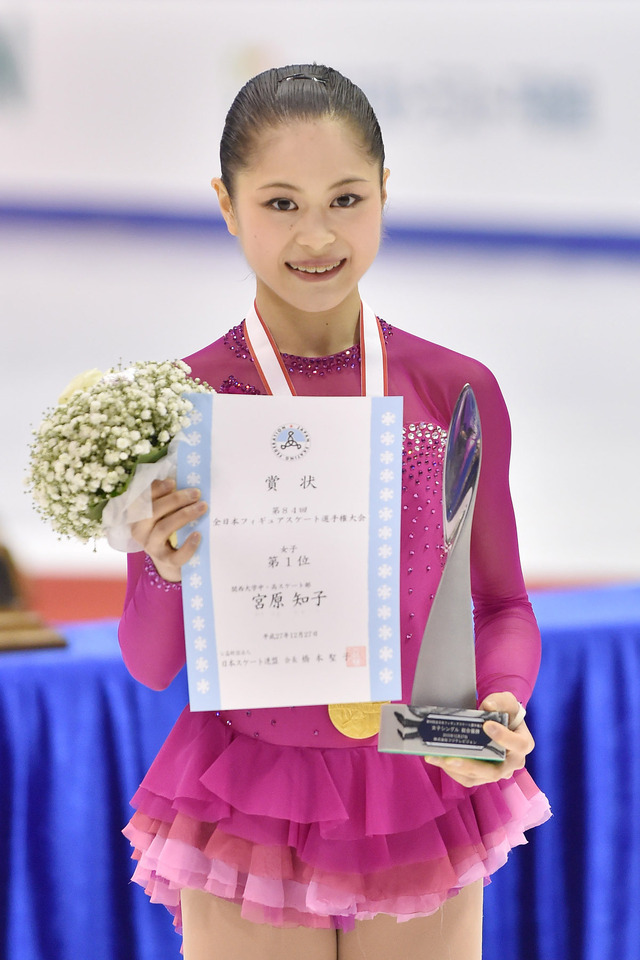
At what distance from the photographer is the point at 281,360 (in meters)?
1.25

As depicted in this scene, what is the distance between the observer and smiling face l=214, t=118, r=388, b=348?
115 cm

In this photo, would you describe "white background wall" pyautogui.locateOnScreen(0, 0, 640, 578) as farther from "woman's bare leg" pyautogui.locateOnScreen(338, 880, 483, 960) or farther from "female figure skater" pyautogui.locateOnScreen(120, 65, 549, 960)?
"woman's bare leg" pyautogui.locateOnScreen(338, 880, 483, 960)

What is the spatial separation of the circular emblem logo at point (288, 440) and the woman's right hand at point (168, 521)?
10 centimetres

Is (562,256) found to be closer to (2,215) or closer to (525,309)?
(525,309)

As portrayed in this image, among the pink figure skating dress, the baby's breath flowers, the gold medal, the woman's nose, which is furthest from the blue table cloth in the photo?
the woman's nose

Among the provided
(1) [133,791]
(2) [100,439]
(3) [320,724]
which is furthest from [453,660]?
(1) [133,791]

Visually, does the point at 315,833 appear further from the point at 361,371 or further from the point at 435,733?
the point at 361,371

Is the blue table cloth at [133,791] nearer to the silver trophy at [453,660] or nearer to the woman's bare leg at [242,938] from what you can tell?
the woman's bare leg at [242,938]

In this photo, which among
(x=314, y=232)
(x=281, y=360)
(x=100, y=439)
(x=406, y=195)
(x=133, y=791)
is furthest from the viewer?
(x=406, y=195)

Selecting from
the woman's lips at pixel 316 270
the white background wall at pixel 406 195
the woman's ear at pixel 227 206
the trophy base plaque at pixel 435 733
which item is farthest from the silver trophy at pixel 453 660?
the white background wall at pixel 406 195

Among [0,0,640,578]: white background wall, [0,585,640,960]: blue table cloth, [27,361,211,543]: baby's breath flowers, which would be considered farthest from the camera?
[0,0,640,578]: white background wall

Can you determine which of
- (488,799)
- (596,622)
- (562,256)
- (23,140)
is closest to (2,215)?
(23,140)

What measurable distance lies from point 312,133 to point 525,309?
79.4 inches

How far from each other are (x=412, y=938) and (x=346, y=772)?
0.71ft
